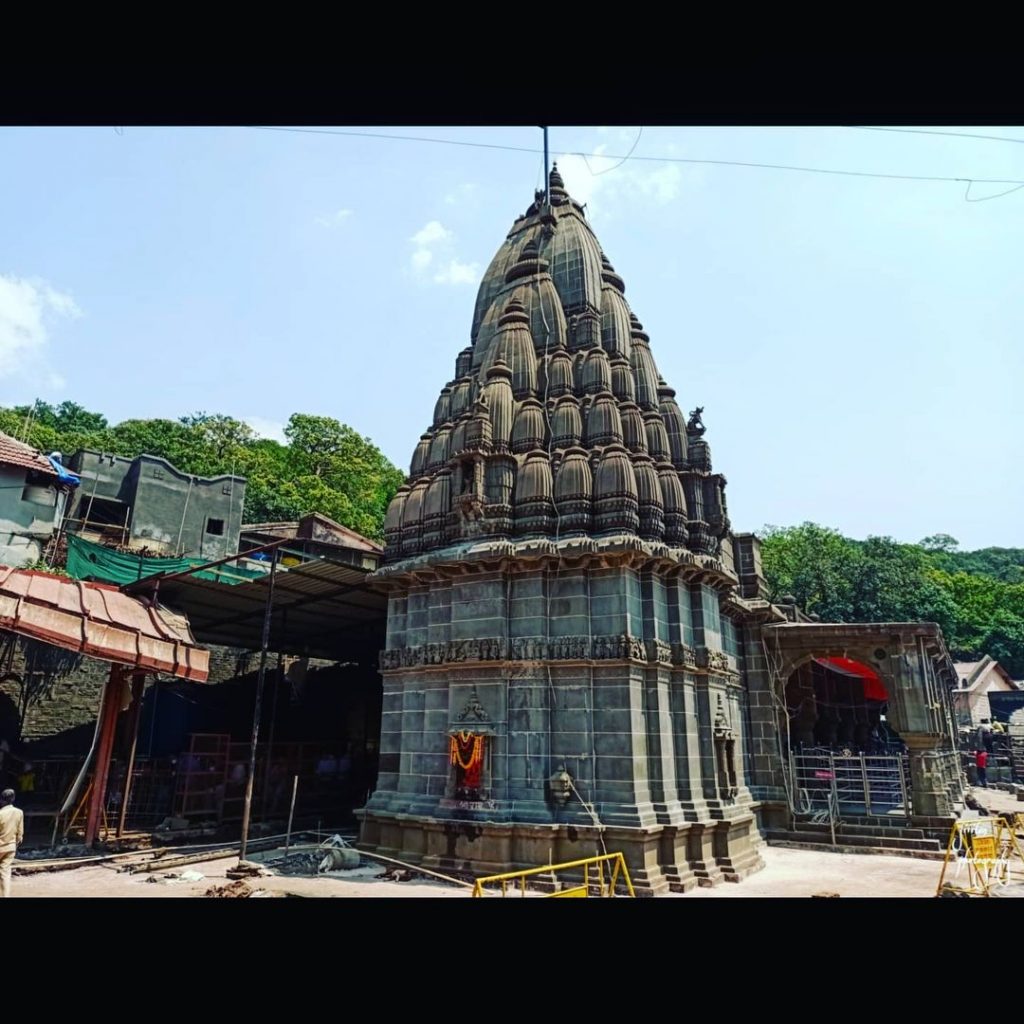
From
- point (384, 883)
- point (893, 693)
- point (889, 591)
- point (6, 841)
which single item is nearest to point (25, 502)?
point (6, 841)

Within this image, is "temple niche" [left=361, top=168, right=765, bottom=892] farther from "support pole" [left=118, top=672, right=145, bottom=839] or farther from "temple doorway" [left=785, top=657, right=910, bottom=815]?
"support pole" [left=118, top=672, right=145, bottom=839]

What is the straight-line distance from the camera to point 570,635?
16578 millimetres

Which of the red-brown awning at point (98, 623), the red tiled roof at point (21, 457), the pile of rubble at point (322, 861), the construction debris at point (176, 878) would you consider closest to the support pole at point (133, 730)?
the red-brown awning at point (98, 623)

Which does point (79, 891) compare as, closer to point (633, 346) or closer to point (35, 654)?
point (35, 654)

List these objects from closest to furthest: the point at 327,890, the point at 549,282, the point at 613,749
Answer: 1. the point at 327,890
2. the point at 613,749
3. the point at 549,282

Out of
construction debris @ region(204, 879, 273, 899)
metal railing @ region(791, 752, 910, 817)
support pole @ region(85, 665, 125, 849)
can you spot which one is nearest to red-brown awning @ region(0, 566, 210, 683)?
support pole @ region(85, 665, 125, 849)

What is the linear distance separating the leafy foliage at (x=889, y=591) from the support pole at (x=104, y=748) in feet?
122

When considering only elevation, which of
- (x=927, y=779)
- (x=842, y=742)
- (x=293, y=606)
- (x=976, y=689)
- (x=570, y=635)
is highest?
(x=293, y=606)

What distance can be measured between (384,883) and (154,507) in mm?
29719

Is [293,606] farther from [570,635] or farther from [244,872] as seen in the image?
[570,635]

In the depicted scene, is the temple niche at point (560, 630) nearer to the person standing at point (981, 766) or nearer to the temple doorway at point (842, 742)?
the temple doorway at point (842, 742)
